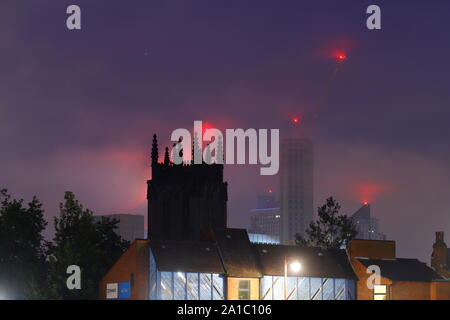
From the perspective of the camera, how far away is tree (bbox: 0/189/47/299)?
97.6 meters

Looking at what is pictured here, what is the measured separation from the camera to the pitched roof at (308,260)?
94375 mm

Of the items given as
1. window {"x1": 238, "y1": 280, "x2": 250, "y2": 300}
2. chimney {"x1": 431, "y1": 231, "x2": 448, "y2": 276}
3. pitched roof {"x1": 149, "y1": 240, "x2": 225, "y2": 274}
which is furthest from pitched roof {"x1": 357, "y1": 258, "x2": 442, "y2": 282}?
chimney {"x1": 431, "y1": 231, "x2": 448, "y2": 276}

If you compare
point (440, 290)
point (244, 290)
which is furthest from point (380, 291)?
point (244, 290)

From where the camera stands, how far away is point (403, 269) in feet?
328

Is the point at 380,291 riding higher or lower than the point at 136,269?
lower

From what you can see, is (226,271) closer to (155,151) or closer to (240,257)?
(240,257)

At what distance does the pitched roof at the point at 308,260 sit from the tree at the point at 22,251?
2210 cm

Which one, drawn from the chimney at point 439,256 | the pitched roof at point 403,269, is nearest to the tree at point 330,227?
→ the chimney at point 439,256

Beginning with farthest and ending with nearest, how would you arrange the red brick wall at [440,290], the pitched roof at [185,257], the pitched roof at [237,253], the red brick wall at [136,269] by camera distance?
the red brick wall at [440,290] < the pitched roof at [237,253] < the pitched roof at [185,257] < the red brick wall at [136,269]

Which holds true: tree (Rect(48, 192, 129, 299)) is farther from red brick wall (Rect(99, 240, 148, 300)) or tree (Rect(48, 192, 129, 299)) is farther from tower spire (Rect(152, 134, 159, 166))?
tower spire (Rect(152, 134, 159, 166))

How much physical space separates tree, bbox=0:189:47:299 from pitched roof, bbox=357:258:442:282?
108 feet

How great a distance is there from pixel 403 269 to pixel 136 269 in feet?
93.8

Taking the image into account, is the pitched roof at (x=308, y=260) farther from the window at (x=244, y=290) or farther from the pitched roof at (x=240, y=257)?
the window at (x=244, y=290)
